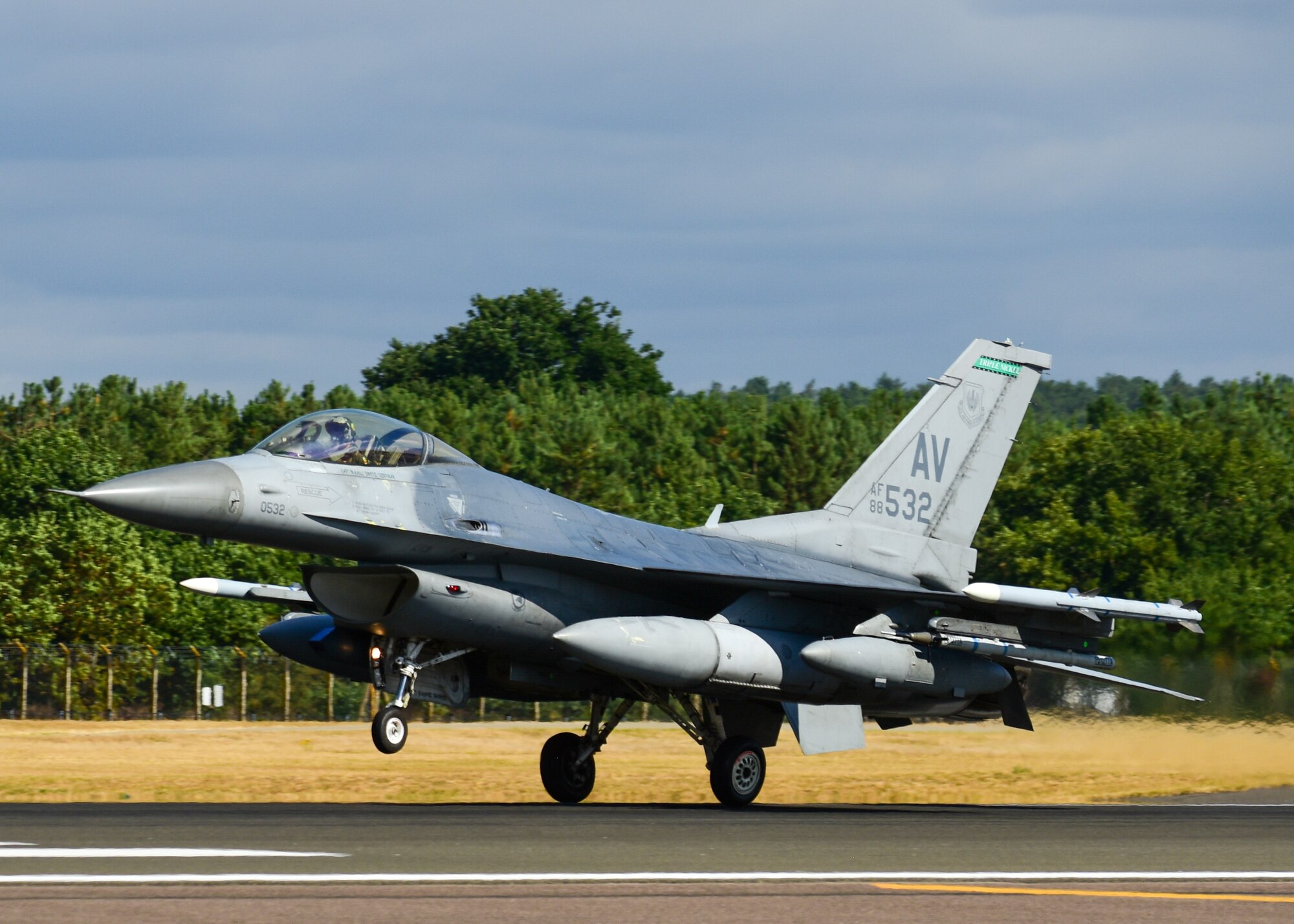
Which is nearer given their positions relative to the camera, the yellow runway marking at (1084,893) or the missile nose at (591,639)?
the yellow runway marking at (1084,893)

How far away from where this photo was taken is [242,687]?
39.1m

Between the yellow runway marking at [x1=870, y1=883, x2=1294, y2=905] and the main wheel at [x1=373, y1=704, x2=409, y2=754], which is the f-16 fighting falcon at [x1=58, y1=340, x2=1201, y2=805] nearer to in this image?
the main wheel at [x1=373, y1=704, x2=409, y2=754]

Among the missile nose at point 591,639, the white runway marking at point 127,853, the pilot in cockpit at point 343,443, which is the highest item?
the pilot in cockpit at point 343,443

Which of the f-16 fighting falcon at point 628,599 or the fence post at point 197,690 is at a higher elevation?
the f-16 fighting falcon at point 628,599

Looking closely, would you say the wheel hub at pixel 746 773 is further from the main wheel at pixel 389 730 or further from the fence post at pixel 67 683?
the fence post at pixel 67 683

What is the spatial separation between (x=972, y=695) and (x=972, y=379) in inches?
174

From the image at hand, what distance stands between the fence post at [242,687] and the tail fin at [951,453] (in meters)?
22.2

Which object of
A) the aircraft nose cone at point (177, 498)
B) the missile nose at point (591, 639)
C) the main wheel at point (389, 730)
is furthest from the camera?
the missile nose at point (591, 639)

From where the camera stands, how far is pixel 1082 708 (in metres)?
21.4

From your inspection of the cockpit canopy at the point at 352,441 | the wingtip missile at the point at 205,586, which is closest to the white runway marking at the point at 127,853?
the cockpit canopy at the point at 352,441

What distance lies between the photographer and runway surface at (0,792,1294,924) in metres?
8.23

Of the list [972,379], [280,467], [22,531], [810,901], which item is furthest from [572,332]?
[810,901]

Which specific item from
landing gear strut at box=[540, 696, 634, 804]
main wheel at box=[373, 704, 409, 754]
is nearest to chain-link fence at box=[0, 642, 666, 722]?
landing gear strut at box=[540, 696, 634, 804]

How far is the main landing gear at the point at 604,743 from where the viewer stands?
17.3 meters
